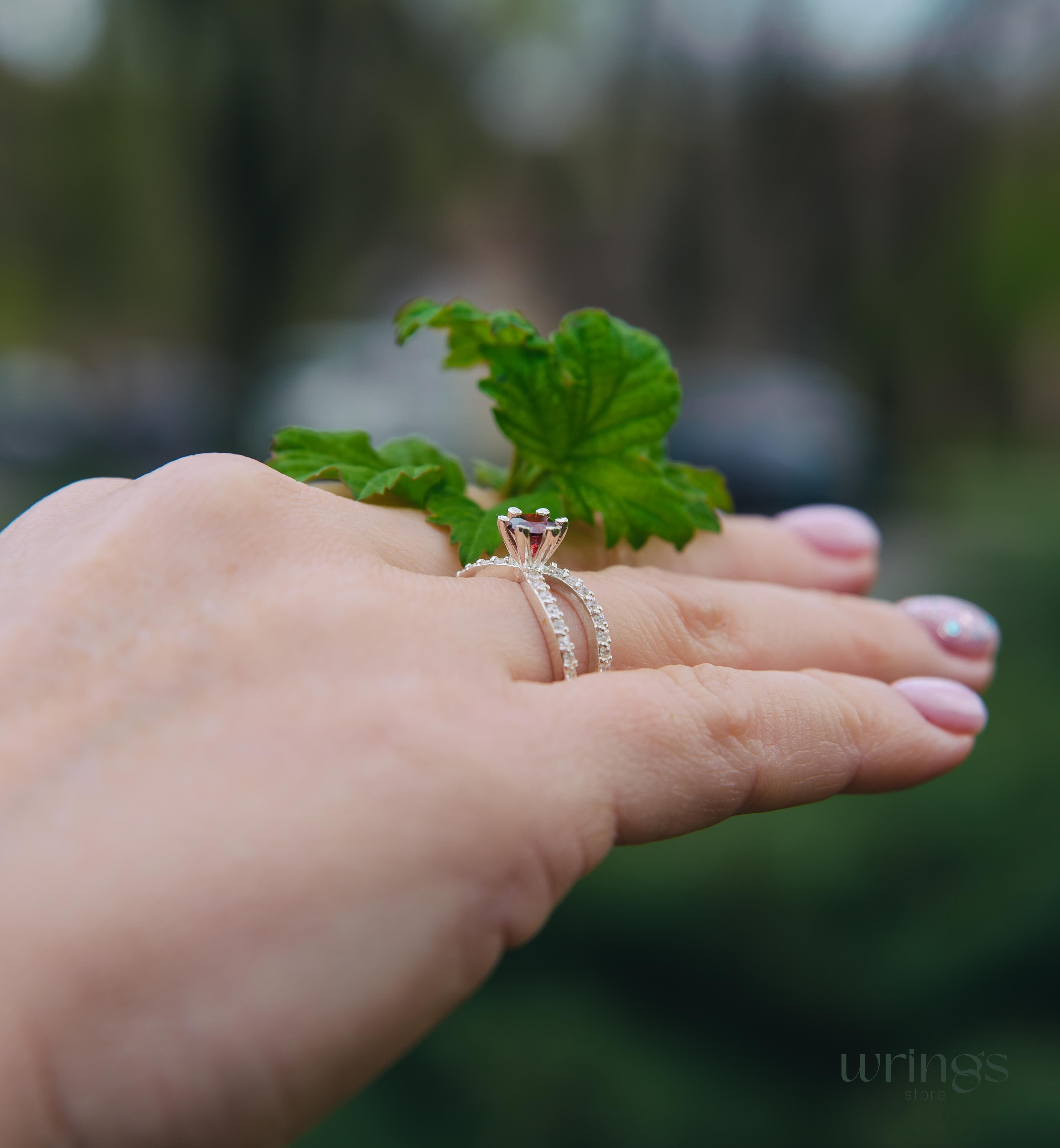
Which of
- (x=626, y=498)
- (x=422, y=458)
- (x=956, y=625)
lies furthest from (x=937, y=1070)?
(x=422, y=458)

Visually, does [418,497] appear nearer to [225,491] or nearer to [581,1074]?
[225,491]

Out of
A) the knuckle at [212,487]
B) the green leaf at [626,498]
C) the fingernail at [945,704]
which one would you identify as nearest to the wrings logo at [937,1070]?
the fingernail at [945,704]

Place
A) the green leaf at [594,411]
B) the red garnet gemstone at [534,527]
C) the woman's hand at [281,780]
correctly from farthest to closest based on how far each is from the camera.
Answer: the green leaf at [594,411], the red garnet gemstone at [534,527], the woman's hand at [281,780]

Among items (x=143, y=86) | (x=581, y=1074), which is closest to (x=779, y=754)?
(x=581, y=1074)

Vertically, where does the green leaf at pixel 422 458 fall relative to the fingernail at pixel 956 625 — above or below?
above

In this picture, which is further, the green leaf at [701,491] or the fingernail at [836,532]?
the fingernail at [836,532]

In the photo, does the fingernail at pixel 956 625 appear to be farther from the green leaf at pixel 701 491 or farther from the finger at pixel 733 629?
the green leaf at pixel 701 491

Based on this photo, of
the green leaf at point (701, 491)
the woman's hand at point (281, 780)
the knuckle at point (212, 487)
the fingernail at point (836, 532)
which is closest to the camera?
the woman's hand at point (281, 780)
